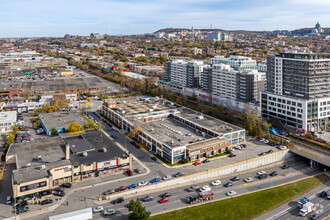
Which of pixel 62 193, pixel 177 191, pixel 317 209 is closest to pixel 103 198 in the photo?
pixel 62 193

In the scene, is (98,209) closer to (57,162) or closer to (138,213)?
(138,213)

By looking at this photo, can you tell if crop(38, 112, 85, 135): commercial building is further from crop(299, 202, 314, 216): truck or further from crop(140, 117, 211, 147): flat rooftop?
crop(299, 202, 314, 216): truck

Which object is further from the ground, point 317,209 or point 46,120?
point 46,120

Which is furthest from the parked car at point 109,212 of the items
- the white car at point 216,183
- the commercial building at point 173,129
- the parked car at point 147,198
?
the commercial building at point 173,129

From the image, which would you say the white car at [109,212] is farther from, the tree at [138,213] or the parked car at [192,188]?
the parked car at [192,188]

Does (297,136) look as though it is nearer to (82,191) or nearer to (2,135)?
(82,191)

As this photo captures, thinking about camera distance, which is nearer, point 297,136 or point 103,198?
point 103,198

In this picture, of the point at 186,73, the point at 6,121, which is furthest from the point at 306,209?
the point at 186,73
